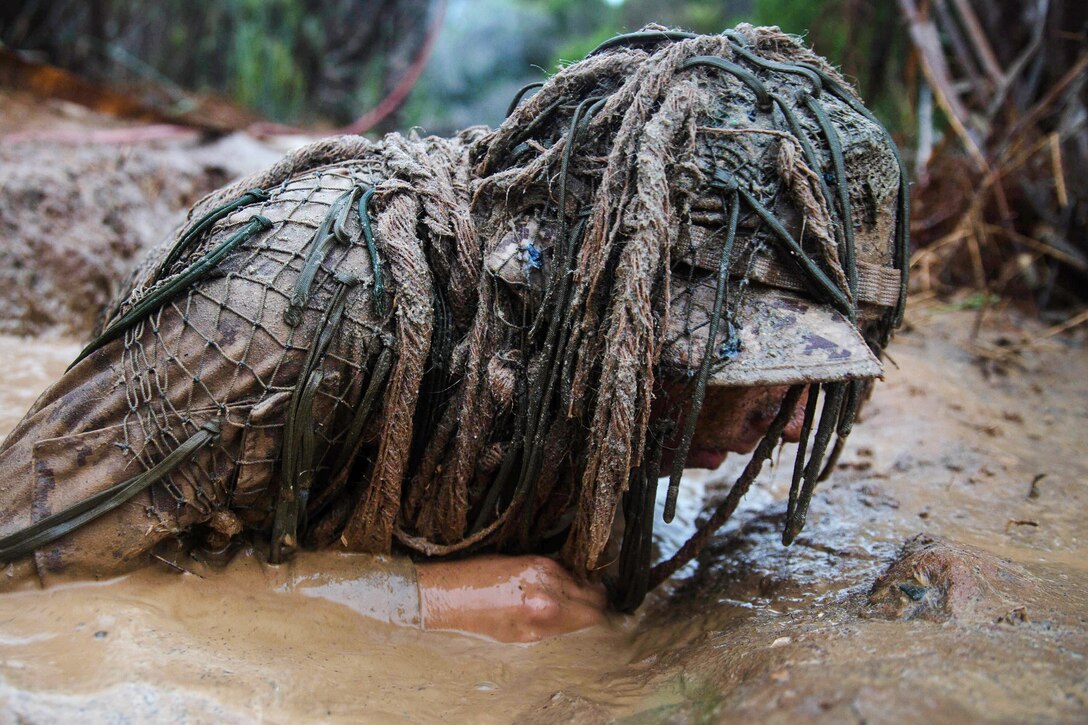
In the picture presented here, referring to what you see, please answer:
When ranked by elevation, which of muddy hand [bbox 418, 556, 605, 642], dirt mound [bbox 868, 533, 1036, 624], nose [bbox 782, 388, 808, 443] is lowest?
muddy hand [bbox 418, 556, 605, 642]

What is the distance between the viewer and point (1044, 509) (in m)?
2.38

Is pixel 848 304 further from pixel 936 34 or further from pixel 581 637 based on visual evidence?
pixel 936 34

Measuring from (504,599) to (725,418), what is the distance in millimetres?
736

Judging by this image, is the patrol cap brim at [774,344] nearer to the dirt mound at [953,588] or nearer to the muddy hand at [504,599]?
the dirt mound at [953,588]

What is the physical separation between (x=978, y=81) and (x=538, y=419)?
473 centimetres

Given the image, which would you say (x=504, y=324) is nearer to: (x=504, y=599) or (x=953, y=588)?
(x=504, y=599)

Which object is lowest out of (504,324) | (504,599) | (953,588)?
(504,599)

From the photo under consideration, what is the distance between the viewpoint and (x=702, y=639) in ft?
6.06

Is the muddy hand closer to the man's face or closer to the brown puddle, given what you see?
the brown puddle

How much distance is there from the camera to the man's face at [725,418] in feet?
6.08

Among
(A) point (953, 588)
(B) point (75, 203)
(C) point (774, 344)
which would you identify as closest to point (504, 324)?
(C) point (774, 344)

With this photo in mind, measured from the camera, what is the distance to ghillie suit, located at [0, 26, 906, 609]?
5.51ft

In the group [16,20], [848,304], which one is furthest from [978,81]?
[16,20]

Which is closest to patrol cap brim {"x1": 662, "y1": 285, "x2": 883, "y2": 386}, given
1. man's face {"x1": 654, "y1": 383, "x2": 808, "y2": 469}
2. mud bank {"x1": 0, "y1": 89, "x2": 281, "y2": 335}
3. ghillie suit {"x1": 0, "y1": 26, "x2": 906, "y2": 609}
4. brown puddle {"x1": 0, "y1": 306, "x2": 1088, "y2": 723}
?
ghillie suit {"x1": 0, "y1": 26, "x2": 906, "y2": 609}
